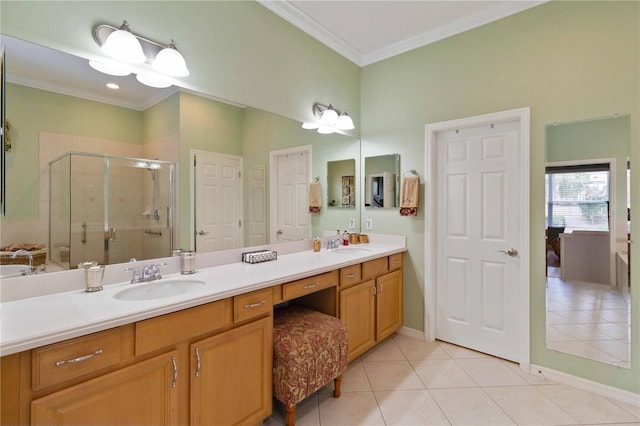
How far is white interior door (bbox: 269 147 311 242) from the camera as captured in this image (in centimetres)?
249

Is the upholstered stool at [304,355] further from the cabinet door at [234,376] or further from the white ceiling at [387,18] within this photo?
the white ceiling at [387,18]

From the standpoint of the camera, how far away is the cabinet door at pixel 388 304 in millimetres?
2619

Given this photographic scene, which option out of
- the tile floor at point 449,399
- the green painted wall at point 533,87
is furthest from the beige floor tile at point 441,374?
the green painted wall at point 533,87

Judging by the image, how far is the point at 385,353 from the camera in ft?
8.73

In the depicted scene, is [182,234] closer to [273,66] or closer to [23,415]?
[23,415]

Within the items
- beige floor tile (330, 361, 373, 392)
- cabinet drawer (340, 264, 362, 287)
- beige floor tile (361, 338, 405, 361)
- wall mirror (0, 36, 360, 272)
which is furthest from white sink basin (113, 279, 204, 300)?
beige floor tile (361, 338, 405, 361)

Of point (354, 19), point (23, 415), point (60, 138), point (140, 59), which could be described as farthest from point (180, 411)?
point (354, 19)

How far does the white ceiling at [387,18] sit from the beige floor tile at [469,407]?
293 centimetres

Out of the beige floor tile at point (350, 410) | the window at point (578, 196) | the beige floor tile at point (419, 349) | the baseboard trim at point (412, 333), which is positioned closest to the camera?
the beige floor tile at point (350, 410)

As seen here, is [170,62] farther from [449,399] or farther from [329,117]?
[449,399]

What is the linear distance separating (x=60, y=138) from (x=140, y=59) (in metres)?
0.59

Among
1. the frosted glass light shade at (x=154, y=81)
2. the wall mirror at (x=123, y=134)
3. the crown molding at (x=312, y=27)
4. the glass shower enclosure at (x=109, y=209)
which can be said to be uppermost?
the crown molding at (x=312, y=27)

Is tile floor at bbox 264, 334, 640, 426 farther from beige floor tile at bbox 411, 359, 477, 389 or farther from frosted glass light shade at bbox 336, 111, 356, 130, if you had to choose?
frosted glass light shade at bbox 336, 111, 356, 130

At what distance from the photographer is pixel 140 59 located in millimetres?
1643
